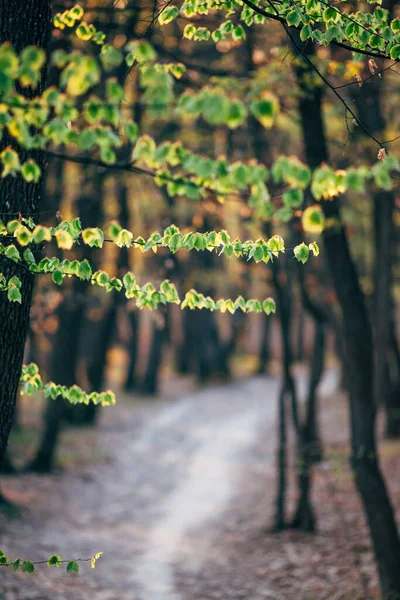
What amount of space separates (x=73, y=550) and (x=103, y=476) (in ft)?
16.7

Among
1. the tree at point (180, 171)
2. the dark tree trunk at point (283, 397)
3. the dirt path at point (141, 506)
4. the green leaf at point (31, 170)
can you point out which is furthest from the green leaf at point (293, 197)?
the dark tree trunk at point (283, 397)

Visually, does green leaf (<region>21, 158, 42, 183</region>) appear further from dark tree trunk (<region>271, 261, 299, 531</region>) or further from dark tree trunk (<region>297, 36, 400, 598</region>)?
dark tree trunk (<region>271, 261, 299, 531</region>)

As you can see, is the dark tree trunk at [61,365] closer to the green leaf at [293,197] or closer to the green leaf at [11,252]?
the green leaf at [11,252]

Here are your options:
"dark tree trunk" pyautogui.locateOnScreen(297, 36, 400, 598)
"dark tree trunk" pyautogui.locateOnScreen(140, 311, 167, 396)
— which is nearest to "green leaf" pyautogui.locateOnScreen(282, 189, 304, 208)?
"dark tree trunk" pyautogui.locateOnScreen(297, 36, 400, 598)

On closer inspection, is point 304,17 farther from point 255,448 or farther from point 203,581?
point 255,448

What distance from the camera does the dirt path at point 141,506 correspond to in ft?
26.9

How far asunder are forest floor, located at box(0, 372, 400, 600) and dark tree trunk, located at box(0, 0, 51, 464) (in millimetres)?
3904

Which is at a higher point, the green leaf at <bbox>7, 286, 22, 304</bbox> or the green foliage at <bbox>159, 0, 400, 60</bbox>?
the green foliage at <bbox>159, 0, 400, 60</bbox>

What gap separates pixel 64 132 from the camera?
275 centimetres

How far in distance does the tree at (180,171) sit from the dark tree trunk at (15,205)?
11mm

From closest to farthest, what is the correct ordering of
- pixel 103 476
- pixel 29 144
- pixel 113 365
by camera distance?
1. pixel 29 144
2. pixel 103 476
3. pixel 113 365

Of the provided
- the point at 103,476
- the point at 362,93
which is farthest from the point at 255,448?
the point at 362,93

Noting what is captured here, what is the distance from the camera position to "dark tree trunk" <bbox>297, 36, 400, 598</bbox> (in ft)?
24.0

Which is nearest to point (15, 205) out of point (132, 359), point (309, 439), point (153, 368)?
point (309, 439)
